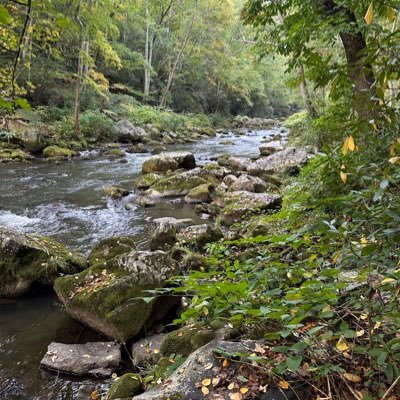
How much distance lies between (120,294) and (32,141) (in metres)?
12.1

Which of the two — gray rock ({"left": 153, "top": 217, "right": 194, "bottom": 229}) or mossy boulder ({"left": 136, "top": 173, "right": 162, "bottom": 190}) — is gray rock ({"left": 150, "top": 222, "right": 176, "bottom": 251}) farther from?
mossy boulder ({"left": 136, "top": 173, "right": 162, "bottom": 190})

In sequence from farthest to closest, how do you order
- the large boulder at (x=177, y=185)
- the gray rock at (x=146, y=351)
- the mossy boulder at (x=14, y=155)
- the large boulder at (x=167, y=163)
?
the mossy boulder at (x=14, y=155)
the large boulder at (x=167, y=163)
the large boulder at (x=177, y=185)
the gray rock at (x=146, y=351)

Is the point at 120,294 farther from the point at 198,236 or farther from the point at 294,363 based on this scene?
the point at 294,363

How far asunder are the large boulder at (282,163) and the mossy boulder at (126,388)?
8.50 meters

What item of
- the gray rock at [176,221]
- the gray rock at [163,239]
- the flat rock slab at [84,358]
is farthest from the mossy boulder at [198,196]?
the flat rock slab at [84,358]

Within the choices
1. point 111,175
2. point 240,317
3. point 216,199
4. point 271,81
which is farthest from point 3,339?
point 271,81

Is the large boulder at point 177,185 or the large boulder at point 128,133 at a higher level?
the large boulder at point 128,133

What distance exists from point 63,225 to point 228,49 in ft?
86.9

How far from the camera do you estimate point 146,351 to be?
3232 mm

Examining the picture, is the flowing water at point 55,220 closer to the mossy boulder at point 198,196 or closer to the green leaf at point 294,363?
the mossy boulder at point 198,196

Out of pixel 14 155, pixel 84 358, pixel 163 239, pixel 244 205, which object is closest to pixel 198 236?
pixel 163 239

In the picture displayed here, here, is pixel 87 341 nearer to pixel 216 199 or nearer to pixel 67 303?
pixel 67 303

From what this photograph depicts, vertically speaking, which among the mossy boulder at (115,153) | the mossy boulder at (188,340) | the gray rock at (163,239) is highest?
the mossy boulder at (188,340)

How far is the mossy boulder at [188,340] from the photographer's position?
2.46m
